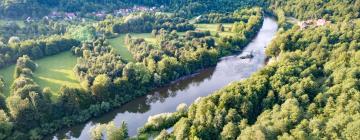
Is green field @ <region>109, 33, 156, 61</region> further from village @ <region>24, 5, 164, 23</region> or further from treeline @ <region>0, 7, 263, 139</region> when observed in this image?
village @ <region>24, 5, 164, 23</region>

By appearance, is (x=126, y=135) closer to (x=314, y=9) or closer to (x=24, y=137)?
(x=24, y=137)

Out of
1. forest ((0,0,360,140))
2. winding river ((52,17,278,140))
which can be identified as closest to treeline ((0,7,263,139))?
forest ((0,0,360,140))

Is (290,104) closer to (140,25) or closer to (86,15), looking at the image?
(140,25)

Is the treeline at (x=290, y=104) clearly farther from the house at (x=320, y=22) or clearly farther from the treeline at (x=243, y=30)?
the house at (x=320, y=22)

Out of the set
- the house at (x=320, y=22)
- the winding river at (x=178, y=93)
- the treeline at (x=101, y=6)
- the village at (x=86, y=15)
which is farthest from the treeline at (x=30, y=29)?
the house at (x=320, y=22)

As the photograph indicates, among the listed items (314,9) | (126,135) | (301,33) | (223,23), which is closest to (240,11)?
(223,23)
